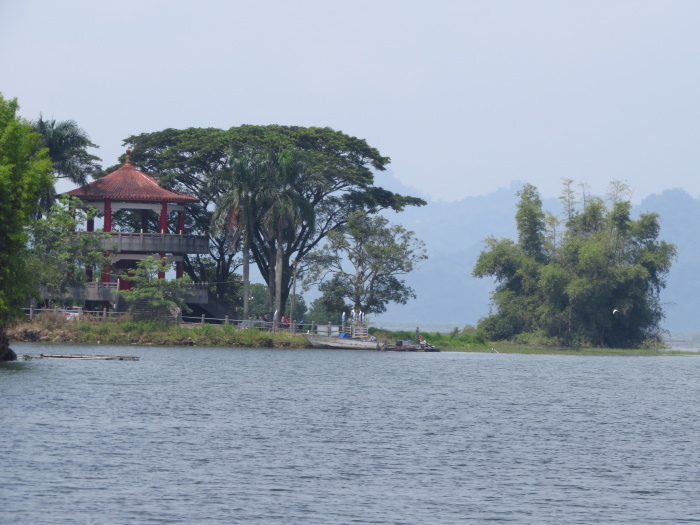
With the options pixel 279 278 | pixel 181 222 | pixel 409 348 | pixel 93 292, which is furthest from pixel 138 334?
pixel 409 348

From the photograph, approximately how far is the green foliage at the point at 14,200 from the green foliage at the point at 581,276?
53873 mm

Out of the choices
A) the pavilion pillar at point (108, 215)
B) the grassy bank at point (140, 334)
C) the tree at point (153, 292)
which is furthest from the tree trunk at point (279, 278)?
the pavilion pillar at point (108, 215)

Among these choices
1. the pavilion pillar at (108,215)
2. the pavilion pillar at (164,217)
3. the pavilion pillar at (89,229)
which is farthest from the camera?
the pavilion pillar at (164,217)

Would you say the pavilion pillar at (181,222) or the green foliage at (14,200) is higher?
the pavilion pillar at (181,222)

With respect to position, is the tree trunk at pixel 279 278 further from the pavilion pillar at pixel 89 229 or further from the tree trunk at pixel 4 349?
the tree trunk at pixel 4 349

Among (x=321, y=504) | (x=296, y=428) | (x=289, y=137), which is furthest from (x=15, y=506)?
(x=289, y=137)

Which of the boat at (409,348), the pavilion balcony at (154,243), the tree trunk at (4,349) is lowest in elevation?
the tree trunk at (4,349)

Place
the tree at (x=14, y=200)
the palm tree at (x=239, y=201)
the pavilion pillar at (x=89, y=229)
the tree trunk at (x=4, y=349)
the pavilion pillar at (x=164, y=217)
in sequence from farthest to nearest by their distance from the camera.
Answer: the pavilion pillar at (x=164, y=217) → the pavilion pillar at (x=89, y=229) → the palm tree at (x=239, y=201) → the tree trunk at (x=4, y=349) → the tree at (x=14, y=200)

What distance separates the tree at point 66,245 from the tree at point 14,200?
64.6 feet

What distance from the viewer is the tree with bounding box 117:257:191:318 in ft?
243

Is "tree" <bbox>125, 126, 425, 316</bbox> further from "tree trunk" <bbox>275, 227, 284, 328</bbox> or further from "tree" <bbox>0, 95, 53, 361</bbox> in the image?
"tree" <bbox>0, 95, 53, 361</bbox>

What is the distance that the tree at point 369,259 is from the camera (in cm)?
8488

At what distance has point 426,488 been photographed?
83.7ft

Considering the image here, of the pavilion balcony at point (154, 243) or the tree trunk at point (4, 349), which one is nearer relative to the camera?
the tree trunk at point (4, 349)
